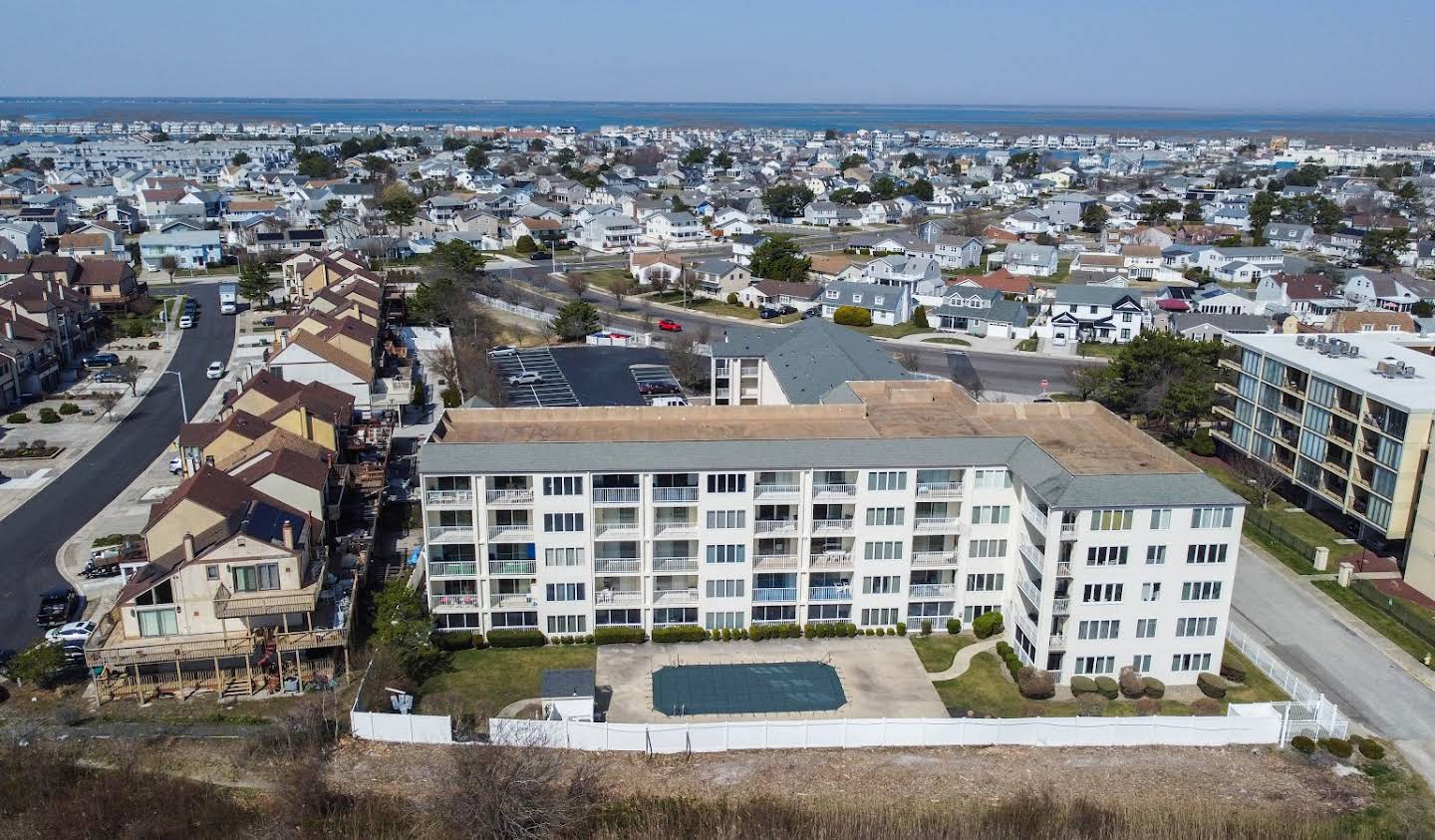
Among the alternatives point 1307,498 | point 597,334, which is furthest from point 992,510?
point 597,334

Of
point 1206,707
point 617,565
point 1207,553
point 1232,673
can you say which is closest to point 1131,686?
point 1206,707

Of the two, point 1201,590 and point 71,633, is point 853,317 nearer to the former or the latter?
point 1201,590

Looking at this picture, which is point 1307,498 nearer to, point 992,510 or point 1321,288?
point 992,510

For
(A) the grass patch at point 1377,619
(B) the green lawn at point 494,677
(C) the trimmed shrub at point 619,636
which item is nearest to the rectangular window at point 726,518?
(C) the trimmed shrub at point 619,636

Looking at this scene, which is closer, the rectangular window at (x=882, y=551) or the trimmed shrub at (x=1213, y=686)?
the trimmed shrub at (x=1213, y=686)

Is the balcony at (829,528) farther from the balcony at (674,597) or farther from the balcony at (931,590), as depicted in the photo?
the balcony at (674,597)

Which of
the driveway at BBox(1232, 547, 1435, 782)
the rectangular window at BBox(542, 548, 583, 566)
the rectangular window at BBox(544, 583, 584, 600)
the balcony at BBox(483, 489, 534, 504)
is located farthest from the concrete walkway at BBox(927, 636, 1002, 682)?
the balcony at BBox(483, 489, 534, 504)
